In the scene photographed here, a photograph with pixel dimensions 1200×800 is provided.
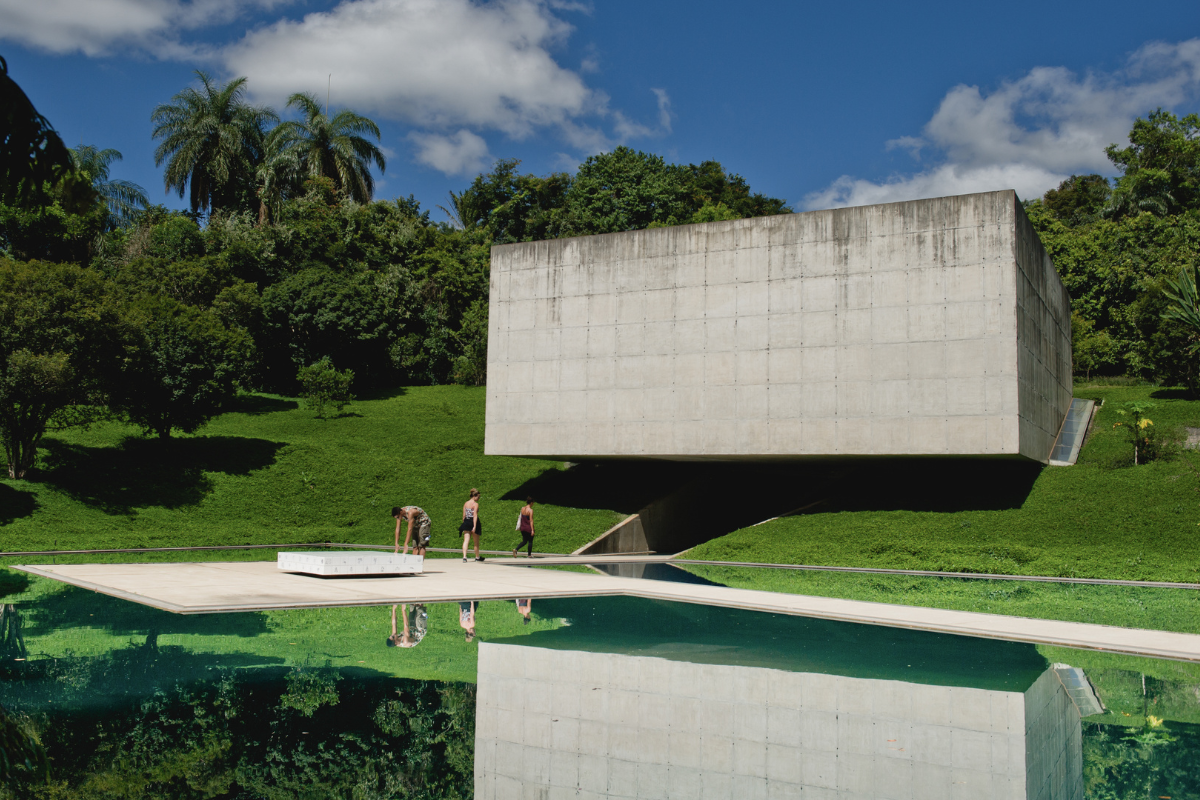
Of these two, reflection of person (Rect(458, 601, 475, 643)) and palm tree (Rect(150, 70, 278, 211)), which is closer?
reflection of person (Rect(458, 601, 475, 643))

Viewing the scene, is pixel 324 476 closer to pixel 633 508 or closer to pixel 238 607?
pixel 633 508

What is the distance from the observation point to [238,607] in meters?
11.0

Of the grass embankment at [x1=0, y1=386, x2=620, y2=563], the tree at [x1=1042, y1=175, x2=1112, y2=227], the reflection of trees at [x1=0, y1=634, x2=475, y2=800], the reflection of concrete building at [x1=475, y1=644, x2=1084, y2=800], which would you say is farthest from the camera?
the tree at [x1=1042, y1=175, x2=1112, y2=227]

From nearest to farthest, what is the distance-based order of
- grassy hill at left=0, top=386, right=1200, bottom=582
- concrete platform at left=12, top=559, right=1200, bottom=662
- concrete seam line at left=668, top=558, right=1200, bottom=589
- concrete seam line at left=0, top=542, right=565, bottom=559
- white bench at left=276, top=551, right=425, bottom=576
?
1. concrete platform at left=12, top=559, right=1200, bottom=662
2. white bench at left=276, top=551, right=425, bottom=576
3. concrete seam line at left=668, top=558, right=1200, bottom=589
4. concrete seam line at left=0, top=542, right=565, bottom=559
5. grassy hill at left=0, top=386, right=1200, bottom=582

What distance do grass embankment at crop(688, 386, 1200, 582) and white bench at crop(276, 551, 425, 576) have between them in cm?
926

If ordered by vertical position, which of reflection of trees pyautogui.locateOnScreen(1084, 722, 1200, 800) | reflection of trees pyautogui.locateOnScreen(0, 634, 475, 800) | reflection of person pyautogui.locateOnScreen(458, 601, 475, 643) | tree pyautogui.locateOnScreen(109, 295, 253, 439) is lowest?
reflection of person pyautogui.locateOnScreen(458, 601, 475, 643)

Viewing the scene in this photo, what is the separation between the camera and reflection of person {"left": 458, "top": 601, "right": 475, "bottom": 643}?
10227 mm

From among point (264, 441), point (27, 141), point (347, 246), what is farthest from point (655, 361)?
point (347, 246)

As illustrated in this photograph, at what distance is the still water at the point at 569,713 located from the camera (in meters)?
5.23

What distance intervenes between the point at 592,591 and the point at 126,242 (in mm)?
45343

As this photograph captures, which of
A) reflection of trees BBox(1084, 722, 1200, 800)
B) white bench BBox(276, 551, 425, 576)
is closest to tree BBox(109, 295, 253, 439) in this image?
white bench BBox(276, 551, 425, 576)

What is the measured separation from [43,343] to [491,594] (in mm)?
17564

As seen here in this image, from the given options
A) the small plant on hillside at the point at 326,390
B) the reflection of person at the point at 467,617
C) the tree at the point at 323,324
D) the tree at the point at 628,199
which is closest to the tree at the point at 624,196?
the tree at the point at 628,199

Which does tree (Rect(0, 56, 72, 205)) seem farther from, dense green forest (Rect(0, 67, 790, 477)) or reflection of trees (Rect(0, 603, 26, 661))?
dense green forest (Rect(0, 67, 790, 477))
